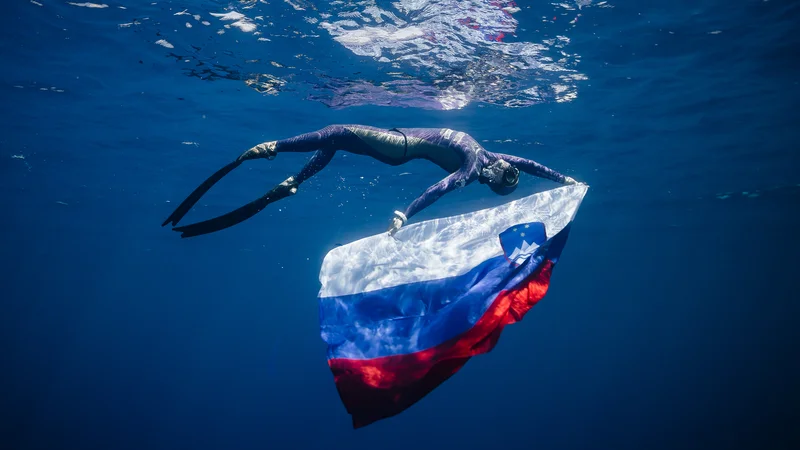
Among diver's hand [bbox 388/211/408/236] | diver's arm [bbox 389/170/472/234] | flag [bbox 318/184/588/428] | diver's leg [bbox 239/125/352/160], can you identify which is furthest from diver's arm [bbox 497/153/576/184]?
diver's leg [bbox 239/125/352/160]

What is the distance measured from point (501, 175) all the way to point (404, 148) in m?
1.49

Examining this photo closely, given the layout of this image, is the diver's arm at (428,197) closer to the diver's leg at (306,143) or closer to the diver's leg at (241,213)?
the diver's leg at (241,213)

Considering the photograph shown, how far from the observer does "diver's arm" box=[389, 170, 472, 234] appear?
4301 millimetres

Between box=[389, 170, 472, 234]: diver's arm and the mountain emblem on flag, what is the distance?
0.89 meters

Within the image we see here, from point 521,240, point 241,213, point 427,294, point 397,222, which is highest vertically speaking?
point 397,222

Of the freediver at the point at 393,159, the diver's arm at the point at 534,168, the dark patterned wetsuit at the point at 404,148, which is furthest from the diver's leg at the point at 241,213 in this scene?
the diver's arm at the point at 534,168

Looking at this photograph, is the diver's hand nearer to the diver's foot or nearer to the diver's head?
the diver's head

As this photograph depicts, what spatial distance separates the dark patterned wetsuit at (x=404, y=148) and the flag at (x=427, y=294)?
653 mm

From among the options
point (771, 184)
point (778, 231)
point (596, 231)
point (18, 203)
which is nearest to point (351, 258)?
point (771, 184)

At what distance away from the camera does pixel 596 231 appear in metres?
34.0

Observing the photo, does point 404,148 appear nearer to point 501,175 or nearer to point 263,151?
point 501,175

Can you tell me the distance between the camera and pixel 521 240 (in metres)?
4.73

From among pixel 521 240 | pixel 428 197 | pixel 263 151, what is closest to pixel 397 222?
pixel 428 197

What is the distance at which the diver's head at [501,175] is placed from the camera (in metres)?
5.02
